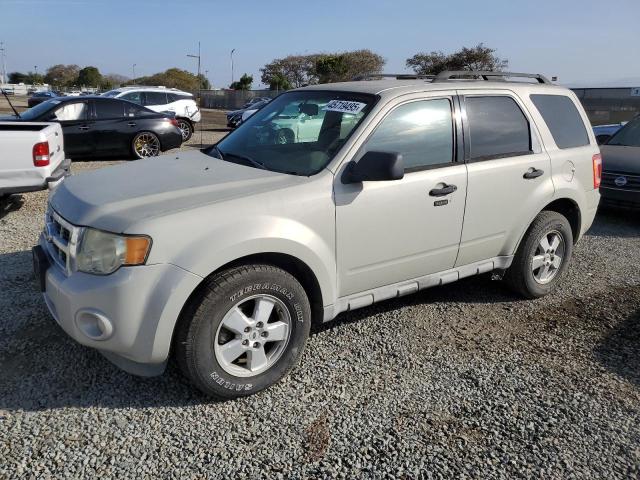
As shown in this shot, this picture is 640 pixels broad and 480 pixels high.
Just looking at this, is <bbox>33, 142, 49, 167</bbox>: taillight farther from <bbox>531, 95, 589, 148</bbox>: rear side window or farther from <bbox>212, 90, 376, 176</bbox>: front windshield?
<bbox>531, 95, 589, 148</bbox>: rear side window

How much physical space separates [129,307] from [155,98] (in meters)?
16.1

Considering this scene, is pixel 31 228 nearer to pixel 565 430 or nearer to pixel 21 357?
pixel 21 357

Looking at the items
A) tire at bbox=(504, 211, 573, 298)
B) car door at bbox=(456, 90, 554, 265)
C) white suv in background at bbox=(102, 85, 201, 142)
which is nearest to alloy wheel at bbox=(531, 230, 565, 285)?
tire at bbox=(504, 211, 573, 298)

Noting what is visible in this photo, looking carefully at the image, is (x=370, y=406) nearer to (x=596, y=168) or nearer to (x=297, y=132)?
(x=297, y=132)

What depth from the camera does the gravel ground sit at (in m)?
2.67

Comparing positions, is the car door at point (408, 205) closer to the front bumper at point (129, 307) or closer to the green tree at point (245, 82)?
the front bumper at point (129, 307)

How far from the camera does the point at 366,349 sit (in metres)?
3.79

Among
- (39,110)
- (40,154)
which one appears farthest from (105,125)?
(40,154)

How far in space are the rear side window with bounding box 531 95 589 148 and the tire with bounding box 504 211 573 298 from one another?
648mm

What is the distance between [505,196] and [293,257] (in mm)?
1887

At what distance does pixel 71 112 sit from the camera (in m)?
11.2

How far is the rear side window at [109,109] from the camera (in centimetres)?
1156

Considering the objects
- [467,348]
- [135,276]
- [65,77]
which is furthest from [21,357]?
[65,77]

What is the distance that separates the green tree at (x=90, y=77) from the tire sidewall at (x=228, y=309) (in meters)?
100
